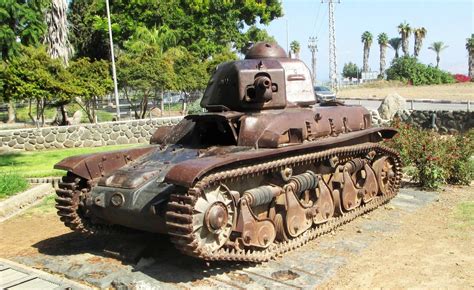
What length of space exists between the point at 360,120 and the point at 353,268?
12.5 feet

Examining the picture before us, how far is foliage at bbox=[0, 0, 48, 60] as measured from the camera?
12.3 metres

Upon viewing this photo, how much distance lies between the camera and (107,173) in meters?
7.37

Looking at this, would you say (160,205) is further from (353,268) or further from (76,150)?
(76,150)

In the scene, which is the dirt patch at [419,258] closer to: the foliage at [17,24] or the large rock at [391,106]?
the foliage at [17,24]

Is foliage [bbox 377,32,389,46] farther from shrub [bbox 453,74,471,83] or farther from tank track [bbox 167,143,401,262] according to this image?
tank track [bbox 167,143,401,262]

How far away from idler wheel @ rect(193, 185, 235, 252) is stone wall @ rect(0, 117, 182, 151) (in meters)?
15.3

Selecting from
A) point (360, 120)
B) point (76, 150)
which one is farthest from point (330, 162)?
point (76, 150)

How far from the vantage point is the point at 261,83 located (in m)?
7.72

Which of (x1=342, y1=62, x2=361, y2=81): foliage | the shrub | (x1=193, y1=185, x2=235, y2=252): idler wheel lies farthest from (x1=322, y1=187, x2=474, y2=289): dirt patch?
(x1=342, y1=62, x2=361, y2=81): foliage

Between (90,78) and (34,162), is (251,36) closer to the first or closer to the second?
(90,78)

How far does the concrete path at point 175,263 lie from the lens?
6.11m

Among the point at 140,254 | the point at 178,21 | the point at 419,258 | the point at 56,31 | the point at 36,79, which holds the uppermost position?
the point at 178,21

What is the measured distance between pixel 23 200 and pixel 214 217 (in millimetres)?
6742

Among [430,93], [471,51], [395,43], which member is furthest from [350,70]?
[430,93]
